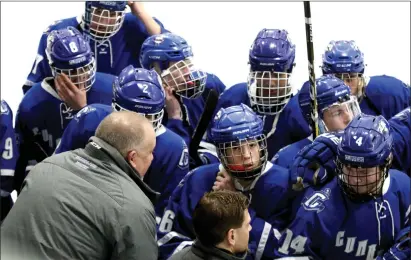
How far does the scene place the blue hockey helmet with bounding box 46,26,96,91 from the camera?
425cm

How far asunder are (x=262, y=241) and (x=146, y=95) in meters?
0.63

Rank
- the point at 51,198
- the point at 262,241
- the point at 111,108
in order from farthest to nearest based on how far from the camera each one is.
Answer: the point at 111,108
the point at 262,241
the point at 51,198

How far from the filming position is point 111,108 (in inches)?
161

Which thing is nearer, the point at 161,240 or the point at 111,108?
the point at 161,240

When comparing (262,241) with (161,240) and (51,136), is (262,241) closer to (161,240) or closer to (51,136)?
(161,240)

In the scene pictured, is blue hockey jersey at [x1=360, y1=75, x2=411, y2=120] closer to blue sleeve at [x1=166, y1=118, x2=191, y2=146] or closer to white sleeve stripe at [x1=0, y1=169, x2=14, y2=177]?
blue sleeve at [x1=166, y1=118, x2=191, y2=146]

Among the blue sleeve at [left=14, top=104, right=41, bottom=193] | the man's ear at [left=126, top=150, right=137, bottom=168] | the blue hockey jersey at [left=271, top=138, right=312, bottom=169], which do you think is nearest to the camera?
the man's ear at [left=126, top=150, right=137, bottom=168]

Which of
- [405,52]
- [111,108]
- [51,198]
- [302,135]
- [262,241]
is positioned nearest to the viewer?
[51,198]

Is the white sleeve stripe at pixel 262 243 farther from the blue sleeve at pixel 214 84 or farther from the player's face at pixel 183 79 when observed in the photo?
the blue sleeve at pixel 214 84

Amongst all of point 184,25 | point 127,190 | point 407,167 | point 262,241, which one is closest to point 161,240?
point 262,241

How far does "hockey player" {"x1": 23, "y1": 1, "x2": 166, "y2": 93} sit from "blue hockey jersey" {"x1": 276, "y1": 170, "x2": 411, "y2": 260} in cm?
141

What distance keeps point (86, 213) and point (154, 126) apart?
854mm

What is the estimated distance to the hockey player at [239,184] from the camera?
377cm

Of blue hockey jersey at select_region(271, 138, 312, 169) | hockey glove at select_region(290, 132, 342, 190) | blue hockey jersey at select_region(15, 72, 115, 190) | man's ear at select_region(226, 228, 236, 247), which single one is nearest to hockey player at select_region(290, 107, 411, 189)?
hockey glove at select_region(290, 132, 342, 190)
